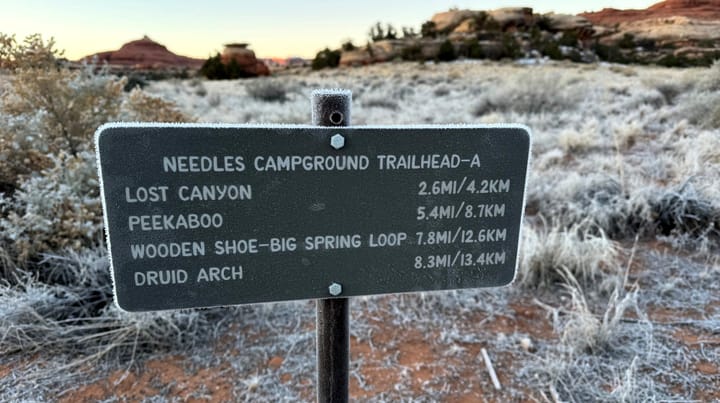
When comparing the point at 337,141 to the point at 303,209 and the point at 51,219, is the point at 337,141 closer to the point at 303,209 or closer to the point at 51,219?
the point at 303,209

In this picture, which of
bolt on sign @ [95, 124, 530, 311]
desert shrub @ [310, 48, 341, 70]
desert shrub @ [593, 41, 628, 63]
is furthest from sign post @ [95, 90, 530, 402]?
desert shrub @ [310, 48, 341, 70]

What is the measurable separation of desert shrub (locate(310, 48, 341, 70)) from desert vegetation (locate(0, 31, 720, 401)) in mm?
38985

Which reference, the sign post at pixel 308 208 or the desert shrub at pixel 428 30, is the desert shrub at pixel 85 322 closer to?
the sign post at pixel 308 208

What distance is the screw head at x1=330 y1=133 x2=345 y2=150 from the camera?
118 centimetres

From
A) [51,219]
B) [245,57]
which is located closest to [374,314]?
[51,219]

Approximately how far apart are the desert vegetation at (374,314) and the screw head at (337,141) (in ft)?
4.92

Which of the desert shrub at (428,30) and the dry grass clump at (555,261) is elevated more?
the desert shrub at (428,30)

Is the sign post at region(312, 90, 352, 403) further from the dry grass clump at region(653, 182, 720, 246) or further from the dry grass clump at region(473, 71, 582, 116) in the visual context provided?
the dry grass clump at region(473, 71, 582, 116)

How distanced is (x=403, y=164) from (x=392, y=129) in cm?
10

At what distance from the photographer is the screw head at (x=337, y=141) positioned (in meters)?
1.18

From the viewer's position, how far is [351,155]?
1206mm

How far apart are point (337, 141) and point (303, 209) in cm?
20

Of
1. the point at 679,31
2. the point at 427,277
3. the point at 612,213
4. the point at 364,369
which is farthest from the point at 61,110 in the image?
the point at 679,31

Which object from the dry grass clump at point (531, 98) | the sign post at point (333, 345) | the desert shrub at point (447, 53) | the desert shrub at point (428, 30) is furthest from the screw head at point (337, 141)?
the desert shrub at point (428, 30)
